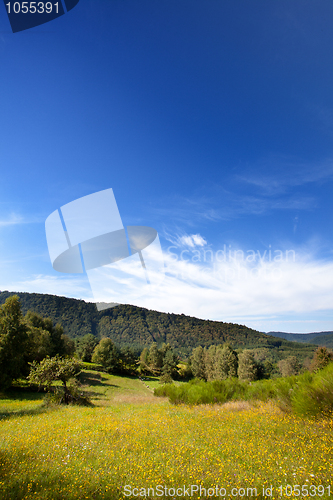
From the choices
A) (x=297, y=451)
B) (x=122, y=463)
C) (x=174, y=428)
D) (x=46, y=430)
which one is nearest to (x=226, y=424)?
(x=174, y=428)

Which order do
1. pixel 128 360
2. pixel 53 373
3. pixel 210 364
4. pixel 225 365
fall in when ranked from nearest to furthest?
pixel 53 373
pixel 225 365
pixel 210 364
pixel 128 360

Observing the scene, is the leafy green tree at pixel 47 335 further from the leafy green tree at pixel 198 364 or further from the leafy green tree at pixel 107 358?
the leafy green tree at pixel 198 364

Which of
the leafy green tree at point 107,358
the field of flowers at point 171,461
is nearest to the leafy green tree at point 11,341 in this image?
the field of flowers at point 171,461

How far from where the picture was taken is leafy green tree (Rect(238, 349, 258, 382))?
2112 inches

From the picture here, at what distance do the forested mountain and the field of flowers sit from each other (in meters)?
157

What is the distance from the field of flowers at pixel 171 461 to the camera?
14.1ft

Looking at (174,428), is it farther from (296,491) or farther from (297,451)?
(296,491)

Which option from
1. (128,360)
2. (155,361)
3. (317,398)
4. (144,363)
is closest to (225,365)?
(155,361)

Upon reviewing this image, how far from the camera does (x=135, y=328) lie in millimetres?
183375

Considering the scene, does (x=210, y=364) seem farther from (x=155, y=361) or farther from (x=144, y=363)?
(x=144, y=363)

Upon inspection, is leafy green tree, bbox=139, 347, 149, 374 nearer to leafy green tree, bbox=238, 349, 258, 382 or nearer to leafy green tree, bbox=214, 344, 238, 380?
leafy green tree, bbox=214, 344, 238, 380

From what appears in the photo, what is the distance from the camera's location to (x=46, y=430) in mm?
8750

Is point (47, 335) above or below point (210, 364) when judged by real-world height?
above

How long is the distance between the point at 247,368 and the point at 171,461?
58.2 m
